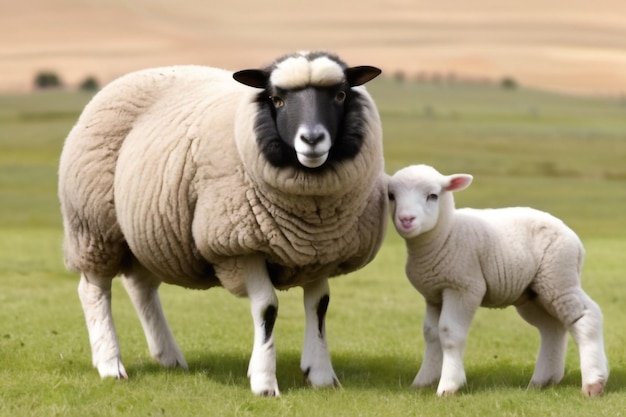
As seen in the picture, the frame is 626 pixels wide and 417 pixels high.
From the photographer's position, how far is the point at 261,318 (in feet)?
28.9

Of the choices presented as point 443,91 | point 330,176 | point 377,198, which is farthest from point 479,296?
point 443,91

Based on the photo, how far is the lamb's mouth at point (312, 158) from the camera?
7.88m

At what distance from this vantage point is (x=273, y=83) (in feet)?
27.2

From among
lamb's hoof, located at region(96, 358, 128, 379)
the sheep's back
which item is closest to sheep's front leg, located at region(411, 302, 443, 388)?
the sheep's back

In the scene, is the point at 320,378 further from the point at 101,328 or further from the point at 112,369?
the point at 101,328

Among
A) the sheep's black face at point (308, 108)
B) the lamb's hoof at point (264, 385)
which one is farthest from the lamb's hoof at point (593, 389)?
the sheep's black face at point (308, 108)

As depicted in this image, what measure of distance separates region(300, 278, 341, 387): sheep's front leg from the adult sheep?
12 mm

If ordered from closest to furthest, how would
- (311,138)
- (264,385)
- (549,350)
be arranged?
(311,138)
(264,385)
(549,350)

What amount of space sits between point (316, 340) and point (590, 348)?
7.74 feet

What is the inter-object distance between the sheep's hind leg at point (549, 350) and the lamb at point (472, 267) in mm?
148

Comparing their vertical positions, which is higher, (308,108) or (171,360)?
(308,108)

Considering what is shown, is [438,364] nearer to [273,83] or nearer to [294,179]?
[294,179]

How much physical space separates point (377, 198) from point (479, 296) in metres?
1.19

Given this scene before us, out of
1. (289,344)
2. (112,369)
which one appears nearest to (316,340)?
(112,369)
